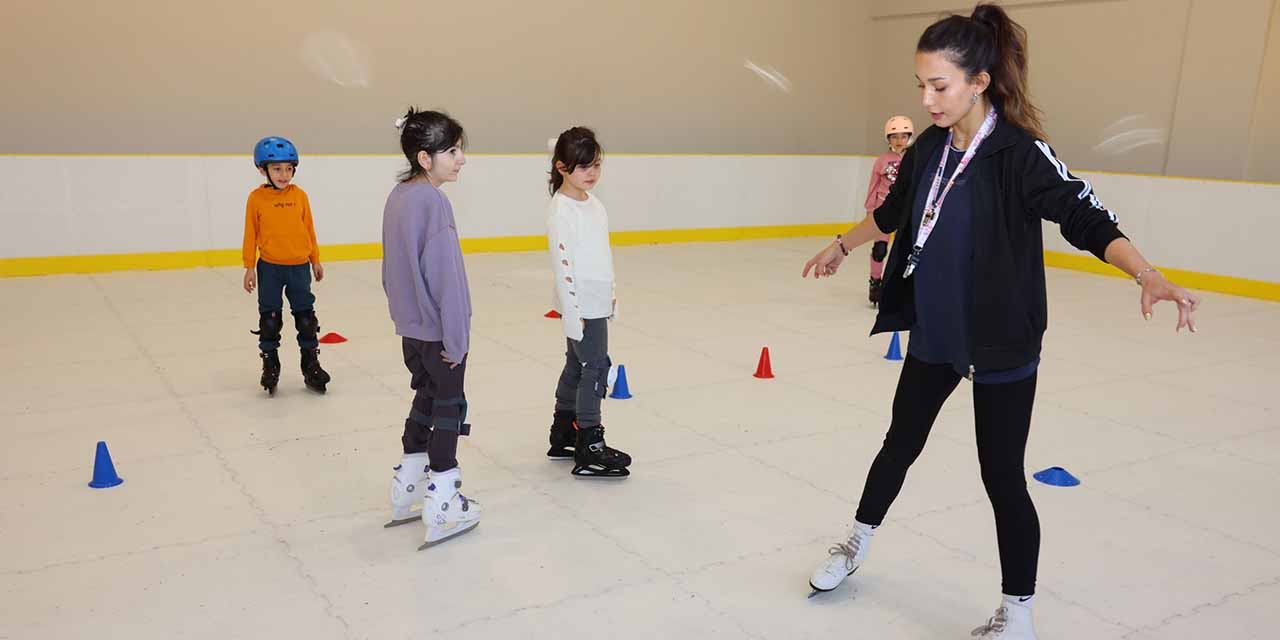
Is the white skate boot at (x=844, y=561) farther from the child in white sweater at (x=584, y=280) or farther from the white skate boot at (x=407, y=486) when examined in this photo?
the white skate boot at (x=407, y=486)

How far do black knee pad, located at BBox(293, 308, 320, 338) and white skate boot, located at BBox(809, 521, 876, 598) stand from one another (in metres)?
2.85

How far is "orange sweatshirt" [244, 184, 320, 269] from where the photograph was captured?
4434 millimetres

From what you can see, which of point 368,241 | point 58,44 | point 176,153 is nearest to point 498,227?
point 368,241

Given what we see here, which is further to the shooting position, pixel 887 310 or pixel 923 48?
pixel 887 310

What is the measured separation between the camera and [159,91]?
8.81m

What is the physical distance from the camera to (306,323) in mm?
4652

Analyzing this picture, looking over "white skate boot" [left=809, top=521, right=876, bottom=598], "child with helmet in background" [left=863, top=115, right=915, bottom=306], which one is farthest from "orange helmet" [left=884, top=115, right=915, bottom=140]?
"white skate boot" [left=809, top=521, right=876, bottom=598]

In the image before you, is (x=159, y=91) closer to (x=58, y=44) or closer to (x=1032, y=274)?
(x=58, y=44)

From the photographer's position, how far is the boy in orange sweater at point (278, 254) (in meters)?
4.42

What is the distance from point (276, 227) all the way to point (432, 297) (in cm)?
191

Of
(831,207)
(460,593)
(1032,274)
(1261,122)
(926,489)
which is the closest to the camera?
(1032,274)

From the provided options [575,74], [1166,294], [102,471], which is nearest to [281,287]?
[102,471]

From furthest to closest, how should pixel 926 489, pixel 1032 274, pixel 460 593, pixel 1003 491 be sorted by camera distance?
pixel 926 489
pixel 460 593
pixel 1003 491
pixel 1032 274

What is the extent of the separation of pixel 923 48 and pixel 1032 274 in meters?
0.57
